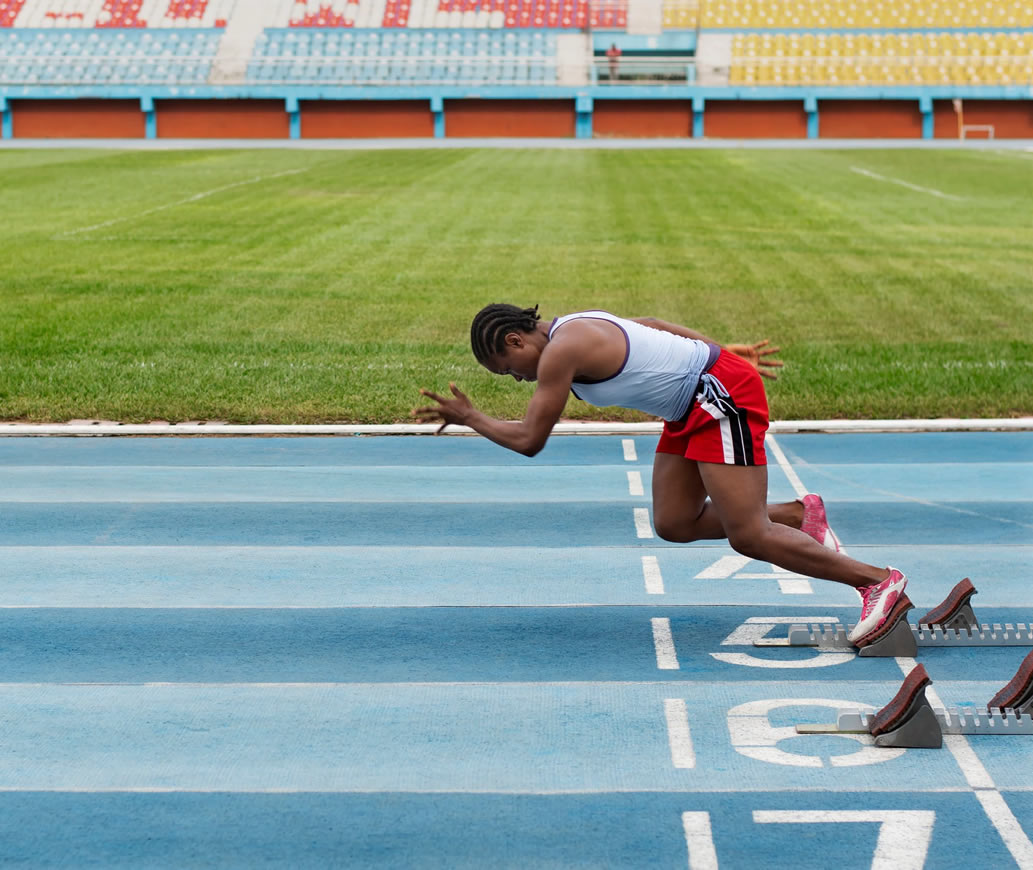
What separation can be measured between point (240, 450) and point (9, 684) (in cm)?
436

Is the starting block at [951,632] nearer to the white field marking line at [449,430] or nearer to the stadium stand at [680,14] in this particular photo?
the white field marking line at [449,430]

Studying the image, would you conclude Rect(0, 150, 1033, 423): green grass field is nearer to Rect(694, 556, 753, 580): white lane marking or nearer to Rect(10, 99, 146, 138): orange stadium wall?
Rect(694, 556, 753, 580): white lane marking

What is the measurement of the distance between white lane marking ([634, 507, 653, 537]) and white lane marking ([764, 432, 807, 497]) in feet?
3.31

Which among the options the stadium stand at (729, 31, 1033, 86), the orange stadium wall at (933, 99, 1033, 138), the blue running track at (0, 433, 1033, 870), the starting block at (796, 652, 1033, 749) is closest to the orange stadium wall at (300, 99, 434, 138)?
the stadium stand at (729, 31, 1033, 86)

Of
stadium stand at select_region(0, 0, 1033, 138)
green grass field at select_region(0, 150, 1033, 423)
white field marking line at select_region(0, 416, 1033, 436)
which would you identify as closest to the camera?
white field marking line at select_region(0, 416, 1033, 436)

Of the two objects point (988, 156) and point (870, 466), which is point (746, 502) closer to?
point (870, 466)

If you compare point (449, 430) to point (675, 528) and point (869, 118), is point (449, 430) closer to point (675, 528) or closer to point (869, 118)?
point (675, 528)

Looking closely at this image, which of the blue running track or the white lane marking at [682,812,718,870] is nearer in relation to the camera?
the white lane marking at [682,812,718,870]

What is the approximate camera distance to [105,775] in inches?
185

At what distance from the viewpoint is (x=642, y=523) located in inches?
309

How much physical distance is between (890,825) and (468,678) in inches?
73.0

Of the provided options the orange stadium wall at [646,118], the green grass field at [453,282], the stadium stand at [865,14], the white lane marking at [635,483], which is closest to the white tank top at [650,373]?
the white lane marking at [635,483]

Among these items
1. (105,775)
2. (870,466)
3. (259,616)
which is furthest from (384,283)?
(105,775)

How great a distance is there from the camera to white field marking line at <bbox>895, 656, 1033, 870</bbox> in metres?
4.15
